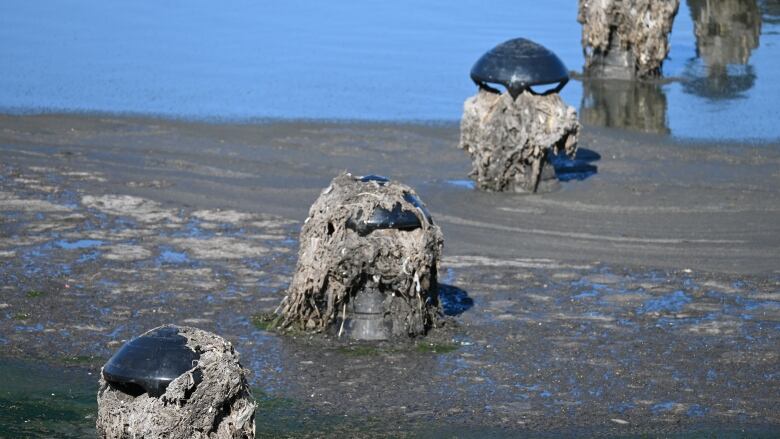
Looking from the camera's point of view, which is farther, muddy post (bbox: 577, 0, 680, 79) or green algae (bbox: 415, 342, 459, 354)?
muddy post (bbox: 577, 0, 680, 79)

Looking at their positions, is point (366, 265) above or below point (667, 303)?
above

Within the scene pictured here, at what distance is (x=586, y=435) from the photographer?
361 inches

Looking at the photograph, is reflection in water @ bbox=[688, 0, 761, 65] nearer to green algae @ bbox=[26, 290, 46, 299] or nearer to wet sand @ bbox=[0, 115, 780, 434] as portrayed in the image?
wet sand @ bbox=[0, 115, 780, 434]

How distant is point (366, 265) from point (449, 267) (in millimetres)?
2703

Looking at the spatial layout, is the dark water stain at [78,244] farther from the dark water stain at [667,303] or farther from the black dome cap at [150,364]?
the black dome cap at [150,364]

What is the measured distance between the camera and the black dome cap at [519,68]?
15992 millimetres

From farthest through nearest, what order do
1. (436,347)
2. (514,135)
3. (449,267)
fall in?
(514,135) < (449,267) < (436,347)

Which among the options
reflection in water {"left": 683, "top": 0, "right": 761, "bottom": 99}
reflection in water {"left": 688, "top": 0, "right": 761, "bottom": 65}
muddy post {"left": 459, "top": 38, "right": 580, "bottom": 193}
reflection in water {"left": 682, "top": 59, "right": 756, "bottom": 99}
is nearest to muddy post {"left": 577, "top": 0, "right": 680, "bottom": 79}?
reflection in water {"left": 682, "top": 59, "right": 756, "bottom": 99}

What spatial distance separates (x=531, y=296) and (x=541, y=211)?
336 cm

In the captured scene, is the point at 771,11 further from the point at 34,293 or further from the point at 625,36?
the point at 34,293

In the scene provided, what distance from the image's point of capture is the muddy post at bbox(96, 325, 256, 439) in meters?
7.23

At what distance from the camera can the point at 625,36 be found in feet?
78.6

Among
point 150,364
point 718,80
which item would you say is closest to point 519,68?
point 150,364

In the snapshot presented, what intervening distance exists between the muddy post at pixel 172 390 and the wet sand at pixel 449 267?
A: 213 centimetres
